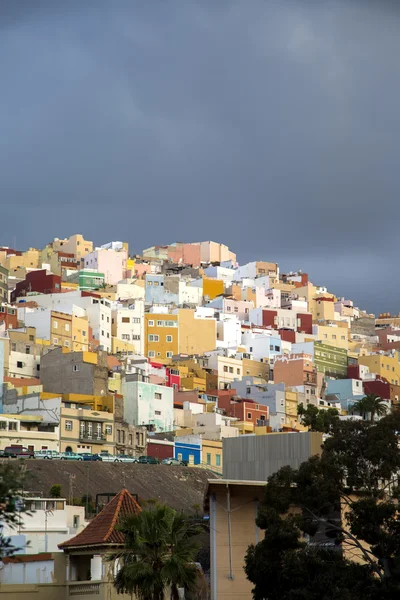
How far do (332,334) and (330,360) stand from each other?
20712 millimetres

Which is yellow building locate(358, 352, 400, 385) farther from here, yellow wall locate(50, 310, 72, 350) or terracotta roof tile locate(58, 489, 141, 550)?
terracotta roof tile locate(58, 489, 141, 550)

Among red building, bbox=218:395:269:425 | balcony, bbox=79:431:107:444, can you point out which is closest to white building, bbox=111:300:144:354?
red building, bbox=218:395:269:425

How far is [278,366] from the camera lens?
142 m

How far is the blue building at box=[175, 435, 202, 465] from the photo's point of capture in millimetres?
103750

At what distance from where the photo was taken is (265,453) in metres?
48.2

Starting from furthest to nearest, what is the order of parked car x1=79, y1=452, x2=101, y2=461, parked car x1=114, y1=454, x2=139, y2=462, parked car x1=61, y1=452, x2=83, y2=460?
parked car x1=114, y1=454, x2=139, y2=462 → parked car x1=79, y1=452, x2=101, y2=461 → parked car x1=61, y1=452, x2=83, y2=460

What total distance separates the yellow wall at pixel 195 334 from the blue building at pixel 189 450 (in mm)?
44984

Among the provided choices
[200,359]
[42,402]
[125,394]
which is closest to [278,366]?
[200,359]

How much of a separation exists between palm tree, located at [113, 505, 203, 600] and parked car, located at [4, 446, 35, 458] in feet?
154

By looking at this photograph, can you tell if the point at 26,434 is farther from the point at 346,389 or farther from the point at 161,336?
the point at 346,389

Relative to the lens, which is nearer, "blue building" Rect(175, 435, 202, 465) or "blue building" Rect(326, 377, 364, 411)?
"blue building" Rect(175, 435, 202, 465)

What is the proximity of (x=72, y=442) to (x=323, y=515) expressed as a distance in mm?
61631

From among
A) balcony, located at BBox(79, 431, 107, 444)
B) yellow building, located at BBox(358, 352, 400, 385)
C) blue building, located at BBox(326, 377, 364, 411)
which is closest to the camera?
balcony, located at BBox(79, 431, 107, 444)

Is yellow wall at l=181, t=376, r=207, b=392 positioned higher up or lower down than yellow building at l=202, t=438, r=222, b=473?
higher up
